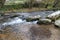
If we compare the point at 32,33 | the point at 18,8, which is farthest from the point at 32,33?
the point at 18,8

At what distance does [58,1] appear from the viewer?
15.8 m

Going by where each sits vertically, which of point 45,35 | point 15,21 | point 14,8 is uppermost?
point 45,35

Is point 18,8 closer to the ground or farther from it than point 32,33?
closer to the ground

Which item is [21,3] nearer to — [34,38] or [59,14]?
[59,14]

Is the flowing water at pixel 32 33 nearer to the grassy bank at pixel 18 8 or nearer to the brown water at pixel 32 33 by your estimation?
the brown water at pixel 32 33

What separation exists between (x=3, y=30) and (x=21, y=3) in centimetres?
801

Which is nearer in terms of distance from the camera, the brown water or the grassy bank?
the brown water

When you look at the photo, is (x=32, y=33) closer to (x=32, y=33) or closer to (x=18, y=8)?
(x=32, y=33)

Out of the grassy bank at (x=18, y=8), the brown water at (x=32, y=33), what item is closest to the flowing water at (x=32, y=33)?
the brown water at (x=32, y=33)

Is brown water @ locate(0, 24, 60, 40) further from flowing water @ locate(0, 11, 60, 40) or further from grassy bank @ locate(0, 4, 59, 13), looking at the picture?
grassy bank @ locate(0, 4, 59, 13)

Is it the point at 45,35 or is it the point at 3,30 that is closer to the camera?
the point at 45,35

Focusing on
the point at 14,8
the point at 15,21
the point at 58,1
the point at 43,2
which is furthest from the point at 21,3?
the point at 15,21

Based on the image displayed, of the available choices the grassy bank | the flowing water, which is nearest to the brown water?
the flowing water

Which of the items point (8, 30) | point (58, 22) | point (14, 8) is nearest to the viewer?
point (8, 30)
